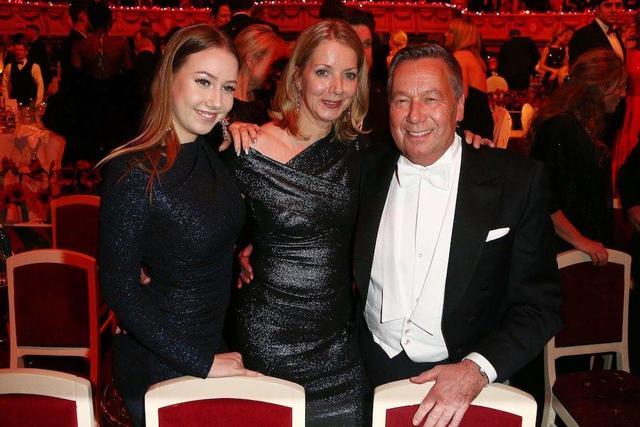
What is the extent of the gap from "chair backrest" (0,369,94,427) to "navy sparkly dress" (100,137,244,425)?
0.22 meters

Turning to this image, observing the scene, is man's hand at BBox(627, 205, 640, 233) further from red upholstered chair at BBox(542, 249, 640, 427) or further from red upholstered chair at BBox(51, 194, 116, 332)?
red upholstered chair at BBox(51, 194, 116, 332)

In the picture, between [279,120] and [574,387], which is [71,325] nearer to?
[279,120]

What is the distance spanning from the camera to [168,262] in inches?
69.2

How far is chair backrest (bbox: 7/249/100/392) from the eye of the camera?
270 cm

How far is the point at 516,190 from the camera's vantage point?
179 centimetres

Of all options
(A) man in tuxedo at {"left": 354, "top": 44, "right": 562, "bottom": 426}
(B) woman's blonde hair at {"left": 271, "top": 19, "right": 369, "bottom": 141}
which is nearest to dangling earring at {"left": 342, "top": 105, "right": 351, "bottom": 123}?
(B) woman's blonde hair at {"left": 271, "top": 19, "right": 369, "bottom": 141}

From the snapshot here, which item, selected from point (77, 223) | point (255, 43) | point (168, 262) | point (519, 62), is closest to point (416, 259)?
point (168, 262)

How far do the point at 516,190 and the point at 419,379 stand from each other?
56cm

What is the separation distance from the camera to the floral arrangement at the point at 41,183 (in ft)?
13.9

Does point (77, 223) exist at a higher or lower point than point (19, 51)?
lower

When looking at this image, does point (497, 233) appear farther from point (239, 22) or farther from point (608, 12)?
point (608, 12)

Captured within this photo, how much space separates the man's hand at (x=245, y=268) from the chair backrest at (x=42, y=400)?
0.74 metres

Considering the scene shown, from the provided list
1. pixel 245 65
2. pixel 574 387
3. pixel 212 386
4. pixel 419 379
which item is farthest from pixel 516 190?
pixel 245 65

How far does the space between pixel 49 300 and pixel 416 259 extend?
5.29 feet
